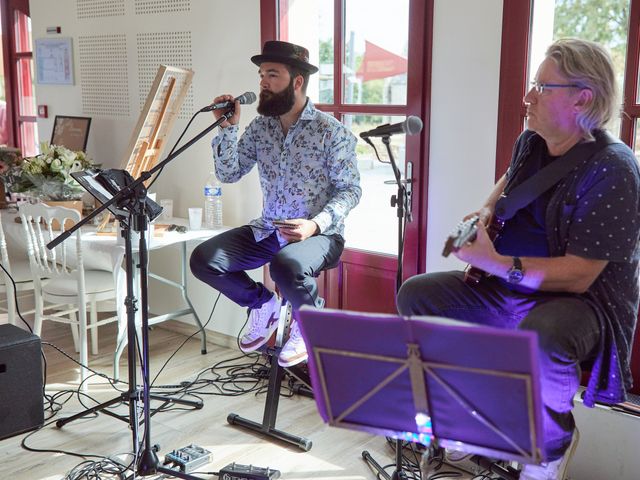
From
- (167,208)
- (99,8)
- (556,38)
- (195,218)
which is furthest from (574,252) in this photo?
A: (99,8)

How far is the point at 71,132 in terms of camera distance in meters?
4.73

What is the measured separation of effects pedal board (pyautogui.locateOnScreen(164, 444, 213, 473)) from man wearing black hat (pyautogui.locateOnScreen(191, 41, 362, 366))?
452 mm

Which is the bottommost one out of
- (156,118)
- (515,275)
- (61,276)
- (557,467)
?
(557,467)

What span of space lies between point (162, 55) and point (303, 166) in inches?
61.1

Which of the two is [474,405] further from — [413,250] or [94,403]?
[94,403]

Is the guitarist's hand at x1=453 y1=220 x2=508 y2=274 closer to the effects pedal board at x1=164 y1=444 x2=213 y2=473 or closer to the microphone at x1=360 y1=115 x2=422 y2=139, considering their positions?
the microphone at x1=360 y1=115 x2=422 y2=139

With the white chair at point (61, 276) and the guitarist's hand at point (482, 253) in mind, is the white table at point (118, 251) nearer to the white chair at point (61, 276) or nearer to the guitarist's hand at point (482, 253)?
the white chair at point (61, 276)

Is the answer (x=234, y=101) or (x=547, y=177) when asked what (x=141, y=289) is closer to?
(x=234, y=101)

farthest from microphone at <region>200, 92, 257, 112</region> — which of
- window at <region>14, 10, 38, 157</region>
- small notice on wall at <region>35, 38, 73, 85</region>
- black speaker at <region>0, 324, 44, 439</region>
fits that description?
window at <region>14, 10, 38, 157</region>

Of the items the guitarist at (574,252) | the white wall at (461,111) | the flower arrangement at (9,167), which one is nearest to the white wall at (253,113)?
the white wall at (461,111)

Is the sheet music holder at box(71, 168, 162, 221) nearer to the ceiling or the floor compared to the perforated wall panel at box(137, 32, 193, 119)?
nearer to the floor

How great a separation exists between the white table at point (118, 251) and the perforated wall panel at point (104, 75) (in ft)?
2.89

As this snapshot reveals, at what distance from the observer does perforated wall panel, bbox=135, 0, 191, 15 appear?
3.99 meters

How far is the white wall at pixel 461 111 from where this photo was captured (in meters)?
2.87
